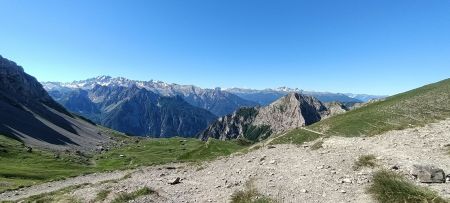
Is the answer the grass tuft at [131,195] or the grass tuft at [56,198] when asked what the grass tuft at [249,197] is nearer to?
the grass tuft at [131,195]

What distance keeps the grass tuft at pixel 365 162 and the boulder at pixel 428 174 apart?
11.3ft

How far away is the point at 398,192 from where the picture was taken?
60.0 ft

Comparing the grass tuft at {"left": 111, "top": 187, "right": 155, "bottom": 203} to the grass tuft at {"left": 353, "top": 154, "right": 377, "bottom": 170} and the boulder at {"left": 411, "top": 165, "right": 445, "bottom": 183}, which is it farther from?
the boulder at {"left": 411, "top": 165, "right": 445, "bottom": 183}

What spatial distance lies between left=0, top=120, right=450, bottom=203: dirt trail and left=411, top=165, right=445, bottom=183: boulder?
0.56 metres

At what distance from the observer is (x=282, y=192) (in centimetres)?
2195

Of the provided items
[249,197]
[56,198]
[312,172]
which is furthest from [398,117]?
[56,198]

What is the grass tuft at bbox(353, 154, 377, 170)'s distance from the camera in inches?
976

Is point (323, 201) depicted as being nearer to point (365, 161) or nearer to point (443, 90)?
point (365, 161)

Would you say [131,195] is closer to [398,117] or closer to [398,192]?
[398,192]

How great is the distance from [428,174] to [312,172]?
6.80m

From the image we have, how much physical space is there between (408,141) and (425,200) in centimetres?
1556

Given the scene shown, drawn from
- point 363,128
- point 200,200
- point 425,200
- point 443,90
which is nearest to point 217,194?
point 200,200

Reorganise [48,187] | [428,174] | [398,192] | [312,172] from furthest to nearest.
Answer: [48,187]
[312,172]
[428,174]
[398,192]

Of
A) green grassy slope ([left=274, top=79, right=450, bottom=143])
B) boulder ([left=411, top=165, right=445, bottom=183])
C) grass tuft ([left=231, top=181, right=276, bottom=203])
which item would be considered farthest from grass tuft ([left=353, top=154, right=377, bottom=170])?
green grassy slope ([left=274, top=79, right=450, bottom=143])
